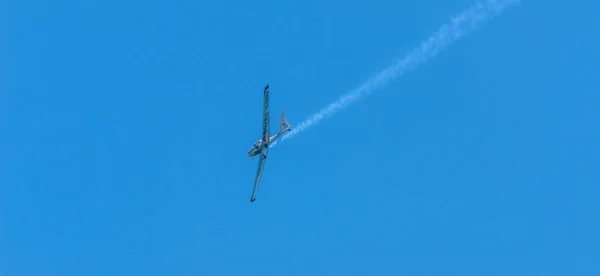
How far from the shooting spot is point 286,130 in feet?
342

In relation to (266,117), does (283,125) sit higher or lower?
higher

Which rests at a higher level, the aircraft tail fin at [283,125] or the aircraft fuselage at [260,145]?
the aircraft tail fin at [283,125]

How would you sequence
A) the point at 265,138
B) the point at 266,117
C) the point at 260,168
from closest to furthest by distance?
the point at 266,117, the point at 265,138, the point at 260,168

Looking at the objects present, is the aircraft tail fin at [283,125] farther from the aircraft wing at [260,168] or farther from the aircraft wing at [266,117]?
the aircraft wing at [260,168]

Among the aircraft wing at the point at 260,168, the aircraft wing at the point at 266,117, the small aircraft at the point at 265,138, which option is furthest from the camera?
the aircraft wing at the point at 260,168

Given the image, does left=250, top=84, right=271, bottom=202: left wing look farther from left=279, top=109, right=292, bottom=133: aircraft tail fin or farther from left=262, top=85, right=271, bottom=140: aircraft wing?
left=279, top=109, right=292, bottom=133: aircraft tail fin

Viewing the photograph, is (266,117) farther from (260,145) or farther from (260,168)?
(260,168)

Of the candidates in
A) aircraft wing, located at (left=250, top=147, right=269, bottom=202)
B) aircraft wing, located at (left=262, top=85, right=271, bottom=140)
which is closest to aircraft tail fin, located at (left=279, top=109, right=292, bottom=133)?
aircraft wing, located at (left=262, top=85, right=271, bottom=140)

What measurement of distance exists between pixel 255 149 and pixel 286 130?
4998mm

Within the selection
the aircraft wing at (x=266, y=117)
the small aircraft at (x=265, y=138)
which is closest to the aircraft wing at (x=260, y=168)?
the small aircraft at (x=265, y=138)

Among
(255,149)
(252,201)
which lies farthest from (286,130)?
(252,201)

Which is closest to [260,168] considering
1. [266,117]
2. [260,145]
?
[260,145]

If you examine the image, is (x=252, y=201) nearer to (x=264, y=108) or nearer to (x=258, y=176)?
(x=258, y=176)

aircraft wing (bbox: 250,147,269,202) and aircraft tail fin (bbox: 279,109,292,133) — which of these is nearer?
aircraft tail fin (bbox: 279,109,292,133)
